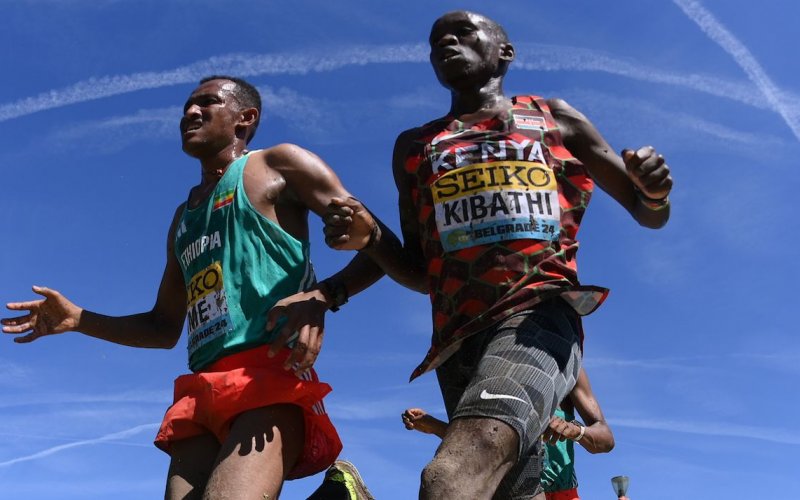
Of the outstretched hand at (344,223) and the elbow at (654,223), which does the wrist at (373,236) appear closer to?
the outstretched hand at (344,223)

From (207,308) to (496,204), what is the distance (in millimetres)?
1398

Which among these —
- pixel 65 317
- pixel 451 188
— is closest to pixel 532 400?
pixel 451 188

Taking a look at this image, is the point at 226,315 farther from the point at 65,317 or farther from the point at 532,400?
the point at 532,400

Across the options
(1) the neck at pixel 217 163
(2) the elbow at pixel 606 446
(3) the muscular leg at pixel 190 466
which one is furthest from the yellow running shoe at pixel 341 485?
(2) the elbow at pixel 606 446

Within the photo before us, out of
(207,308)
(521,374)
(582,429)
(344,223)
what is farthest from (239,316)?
(582,429)

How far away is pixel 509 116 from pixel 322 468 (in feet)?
5.75

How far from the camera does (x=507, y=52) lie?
4.49 m

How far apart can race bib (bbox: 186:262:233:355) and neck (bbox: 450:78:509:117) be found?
52.4 inches

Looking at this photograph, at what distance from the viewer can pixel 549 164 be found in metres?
3.96

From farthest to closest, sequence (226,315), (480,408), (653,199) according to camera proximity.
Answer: (226,315)
(653,199)
(480,408)

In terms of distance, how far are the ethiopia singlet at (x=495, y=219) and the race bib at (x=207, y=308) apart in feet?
2.99

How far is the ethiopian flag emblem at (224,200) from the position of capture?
14.5ft

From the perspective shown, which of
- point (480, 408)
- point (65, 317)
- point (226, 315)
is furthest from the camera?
point (65, 317)

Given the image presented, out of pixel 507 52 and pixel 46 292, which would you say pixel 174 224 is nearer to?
pixel 46 292
